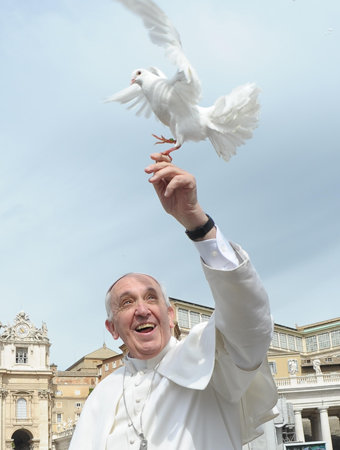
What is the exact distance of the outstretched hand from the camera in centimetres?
267

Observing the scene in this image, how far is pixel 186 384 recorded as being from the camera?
122 inches

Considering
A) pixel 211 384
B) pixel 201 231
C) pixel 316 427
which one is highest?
pixel 316 427

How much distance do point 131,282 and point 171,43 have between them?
4.39 ft

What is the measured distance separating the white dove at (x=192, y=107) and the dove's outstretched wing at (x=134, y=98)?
27 centimetres

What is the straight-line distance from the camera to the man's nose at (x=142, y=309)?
332 centimetres

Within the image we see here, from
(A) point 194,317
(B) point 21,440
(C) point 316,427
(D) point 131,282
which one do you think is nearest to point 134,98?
(D) point 131,282

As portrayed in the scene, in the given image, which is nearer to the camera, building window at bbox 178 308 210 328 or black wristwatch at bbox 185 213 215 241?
black wristwatch at bbox 185 213 215 241

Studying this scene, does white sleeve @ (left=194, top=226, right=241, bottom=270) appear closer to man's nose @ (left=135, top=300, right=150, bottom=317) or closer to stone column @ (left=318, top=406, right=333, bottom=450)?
man's nose @ (left=135, top=300, right=150, bottom=317)

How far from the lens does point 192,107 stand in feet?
11.2

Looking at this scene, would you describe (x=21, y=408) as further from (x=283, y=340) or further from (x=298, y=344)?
(x=298, y=344)

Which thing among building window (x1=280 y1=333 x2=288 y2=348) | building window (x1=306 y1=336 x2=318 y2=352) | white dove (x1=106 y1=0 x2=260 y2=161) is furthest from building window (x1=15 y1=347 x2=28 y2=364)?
white dove (x1=106 y1=0 x2=260 y2=161)

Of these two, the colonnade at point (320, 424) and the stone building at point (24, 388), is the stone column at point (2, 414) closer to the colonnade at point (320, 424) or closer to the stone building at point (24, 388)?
the stone building at point (24, 388)

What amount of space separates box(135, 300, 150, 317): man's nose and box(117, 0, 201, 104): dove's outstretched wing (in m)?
1.14

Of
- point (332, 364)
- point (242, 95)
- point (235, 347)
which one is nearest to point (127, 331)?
point (235, 347)
